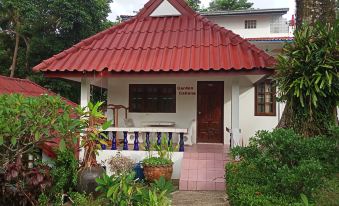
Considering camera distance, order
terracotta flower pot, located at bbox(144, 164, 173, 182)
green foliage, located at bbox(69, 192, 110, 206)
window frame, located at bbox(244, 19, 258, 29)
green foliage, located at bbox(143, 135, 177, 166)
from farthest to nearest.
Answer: window frame, located at bbox(244, 19, 258, 29)
green foliage, located at bbox(143, 135, 177, 166)
terracotta flower pot, located at bbox(144, 164, 173, 182)
green foliage, located at bbox(69, 192, 110, 206)

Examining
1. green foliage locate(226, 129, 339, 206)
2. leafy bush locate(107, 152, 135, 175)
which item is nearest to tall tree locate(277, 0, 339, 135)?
green foliage locate(226, 129, 339, 206)

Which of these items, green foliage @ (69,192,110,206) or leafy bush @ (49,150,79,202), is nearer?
green foliage @ (69,192,110,206)

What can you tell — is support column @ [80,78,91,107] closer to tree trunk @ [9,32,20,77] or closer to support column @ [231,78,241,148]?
support column @ [231,78,241,148]

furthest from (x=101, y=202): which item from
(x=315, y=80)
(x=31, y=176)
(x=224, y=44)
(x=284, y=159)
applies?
(x=224, y=44)

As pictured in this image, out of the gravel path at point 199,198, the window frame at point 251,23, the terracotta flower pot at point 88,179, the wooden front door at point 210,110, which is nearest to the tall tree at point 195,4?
the window frame at point 251,23

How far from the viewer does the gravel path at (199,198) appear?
6.24 metres

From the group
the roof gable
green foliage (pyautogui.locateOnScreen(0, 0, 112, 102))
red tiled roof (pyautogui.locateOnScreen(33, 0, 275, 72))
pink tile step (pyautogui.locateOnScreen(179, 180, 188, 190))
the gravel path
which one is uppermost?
green foliage (pyautogui.locateOnScreen(0, 0, 112, 102))

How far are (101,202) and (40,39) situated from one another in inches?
672

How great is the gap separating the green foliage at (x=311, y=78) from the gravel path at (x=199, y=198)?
2.06 metres

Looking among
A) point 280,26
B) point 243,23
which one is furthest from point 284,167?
point 243,23

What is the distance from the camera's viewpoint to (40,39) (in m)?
20.5

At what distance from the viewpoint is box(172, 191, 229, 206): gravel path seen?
6.24 m

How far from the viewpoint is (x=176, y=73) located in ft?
26.9

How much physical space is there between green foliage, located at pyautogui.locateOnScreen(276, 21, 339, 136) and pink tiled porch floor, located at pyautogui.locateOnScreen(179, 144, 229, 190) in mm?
1980
